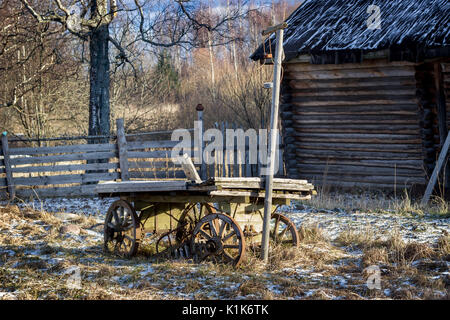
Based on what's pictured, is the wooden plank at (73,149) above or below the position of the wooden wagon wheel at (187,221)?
above

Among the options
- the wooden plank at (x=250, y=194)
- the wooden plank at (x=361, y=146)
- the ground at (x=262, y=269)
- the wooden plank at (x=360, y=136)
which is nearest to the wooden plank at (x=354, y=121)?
the wooden plank at (x=360, y=136)

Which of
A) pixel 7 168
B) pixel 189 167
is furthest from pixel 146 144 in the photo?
pixel 189 167

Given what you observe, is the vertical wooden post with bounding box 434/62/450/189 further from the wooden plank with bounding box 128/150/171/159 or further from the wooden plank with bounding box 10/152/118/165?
the wooden plank with bounding box 10/152/118/165

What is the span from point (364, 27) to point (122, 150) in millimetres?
5532

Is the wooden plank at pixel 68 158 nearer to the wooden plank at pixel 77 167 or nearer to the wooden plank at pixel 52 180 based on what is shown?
the wooden plank at pixel 77 167

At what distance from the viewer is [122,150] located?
40.4ft

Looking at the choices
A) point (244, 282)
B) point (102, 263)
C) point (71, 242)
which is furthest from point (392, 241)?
point (71, 242)

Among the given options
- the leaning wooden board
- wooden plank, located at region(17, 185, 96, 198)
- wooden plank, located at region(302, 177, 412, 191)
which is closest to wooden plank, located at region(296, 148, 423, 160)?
wooden plank, located at region(302, 177, 412, 191)

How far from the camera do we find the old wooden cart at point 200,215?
618 cm

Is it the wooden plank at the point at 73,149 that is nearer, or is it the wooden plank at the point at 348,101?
the wooden plank at the point at 348,101

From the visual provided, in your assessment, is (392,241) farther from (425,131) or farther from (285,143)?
(285,143)

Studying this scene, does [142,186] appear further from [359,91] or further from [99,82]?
[99,82]

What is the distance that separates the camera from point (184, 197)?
654 centimetres
